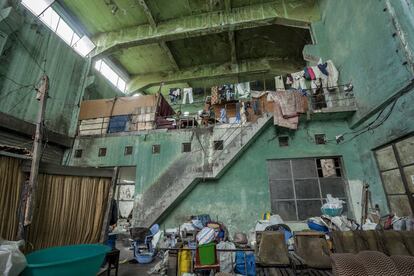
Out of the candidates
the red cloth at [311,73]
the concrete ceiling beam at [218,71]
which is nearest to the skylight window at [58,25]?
the concrete ceiling beam at [218,71]

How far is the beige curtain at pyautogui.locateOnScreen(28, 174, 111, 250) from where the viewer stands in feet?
13.0

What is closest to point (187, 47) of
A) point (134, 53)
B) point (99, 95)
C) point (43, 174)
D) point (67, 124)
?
point (134, 53)

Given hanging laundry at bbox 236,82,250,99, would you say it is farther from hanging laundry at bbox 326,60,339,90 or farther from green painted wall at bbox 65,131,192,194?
green painted wall at bbox 65,131,192,194

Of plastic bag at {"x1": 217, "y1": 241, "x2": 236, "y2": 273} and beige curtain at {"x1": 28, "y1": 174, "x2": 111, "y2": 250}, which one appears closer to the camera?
beige curtain at {"x1": 28, "y1": 174, "x2": 111, "y2": 250}

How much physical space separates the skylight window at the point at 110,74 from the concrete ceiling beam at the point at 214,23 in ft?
4.33

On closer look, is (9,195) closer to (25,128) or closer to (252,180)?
(25,128)

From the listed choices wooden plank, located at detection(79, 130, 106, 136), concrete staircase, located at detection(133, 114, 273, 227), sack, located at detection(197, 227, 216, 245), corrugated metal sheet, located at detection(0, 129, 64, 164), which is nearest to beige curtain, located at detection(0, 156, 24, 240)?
sack, located at detection(197, 227, 216, 245)

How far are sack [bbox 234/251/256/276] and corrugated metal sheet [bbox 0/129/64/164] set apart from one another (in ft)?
30.8

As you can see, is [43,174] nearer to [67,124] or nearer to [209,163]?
[209,163]

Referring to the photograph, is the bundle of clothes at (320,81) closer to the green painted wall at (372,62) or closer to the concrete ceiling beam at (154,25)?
the green painted wall at (372,62)

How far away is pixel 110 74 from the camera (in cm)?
1473

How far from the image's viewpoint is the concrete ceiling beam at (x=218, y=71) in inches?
568

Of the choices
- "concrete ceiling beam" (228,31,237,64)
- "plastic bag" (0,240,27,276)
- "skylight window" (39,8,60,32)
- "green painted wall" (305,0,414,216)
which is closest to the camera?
"plastic bag" (0,240,27,276)

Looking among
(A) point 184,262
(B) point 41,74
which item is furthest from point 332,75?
(B) point 41,74
